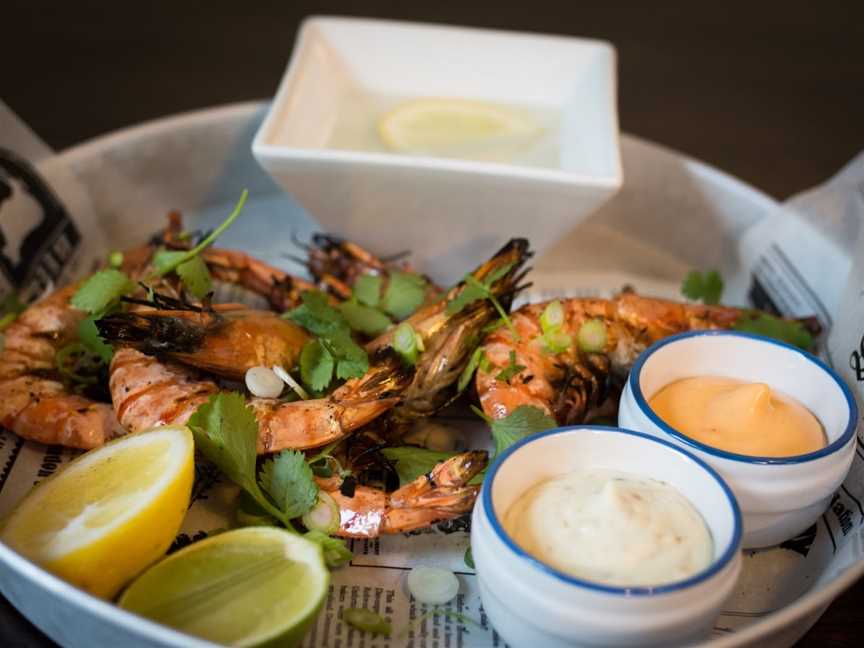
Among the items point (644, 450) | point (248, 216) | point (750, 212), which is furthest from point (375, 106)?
point (644, 450)

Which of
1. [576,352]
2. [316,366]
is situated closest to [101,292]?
[316,366]

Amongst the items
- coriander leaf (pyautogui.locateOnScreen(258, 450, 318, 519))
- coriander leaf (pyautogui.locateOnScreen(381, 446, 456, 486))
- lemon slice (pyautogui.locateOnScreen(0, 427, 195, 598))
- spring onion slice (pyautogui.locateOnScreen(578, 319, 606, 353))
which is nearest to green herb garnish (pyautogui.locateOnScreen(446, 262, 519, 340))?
spring onion slice (pyautogui.locateOnScreen(578, 319, 606, 353))

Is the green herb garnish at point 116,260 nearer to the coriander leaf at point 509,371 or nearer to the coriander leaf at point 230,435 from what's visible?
the coriander leaf at point 230,435

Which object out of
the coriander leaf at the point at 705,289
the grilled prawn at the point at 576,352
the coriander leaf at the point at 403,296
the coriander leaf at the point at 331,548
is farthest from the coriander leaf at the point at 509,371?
the coriander leaf at the point at 705,289

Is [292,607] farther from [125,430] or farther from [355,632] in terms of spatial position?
[125,430]

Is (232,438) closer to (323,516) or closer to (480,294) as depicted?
(323,516)

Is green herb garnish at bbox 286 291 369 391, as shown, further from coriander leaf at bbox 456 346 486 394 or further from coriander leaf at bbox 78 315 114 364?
coriander leaf at bbox 78 315 114 364
